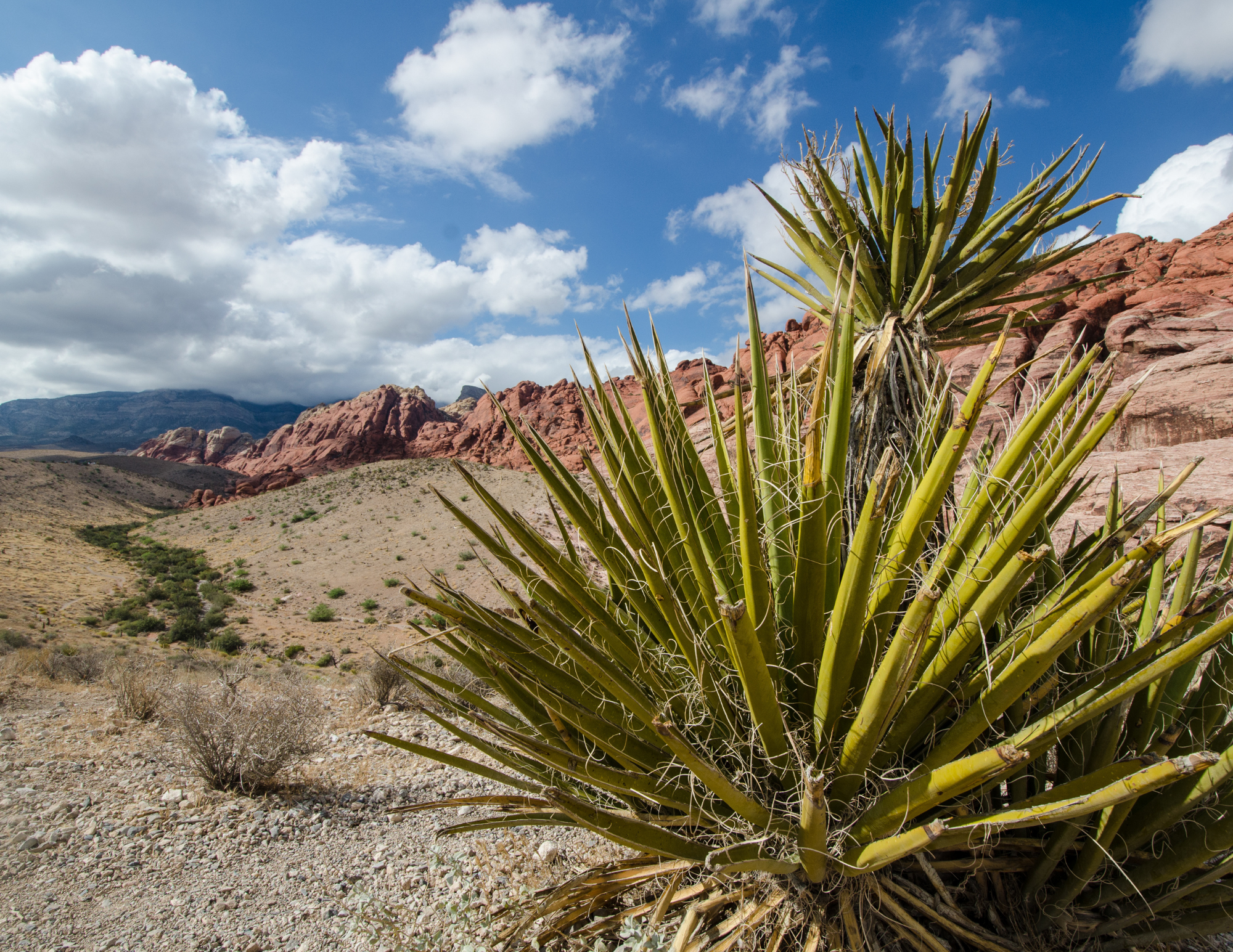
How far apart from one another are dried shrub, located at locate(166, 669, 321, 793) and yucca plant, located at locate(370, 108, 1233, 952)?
11.6 feet

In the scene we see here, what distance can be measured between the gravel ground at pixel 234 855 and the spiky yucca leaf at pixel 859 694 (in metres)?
1.11

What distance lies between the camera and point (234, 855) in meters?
3.66

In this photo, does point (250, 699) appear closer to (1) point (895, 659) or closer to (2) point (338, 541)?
(1) point (895, 659)

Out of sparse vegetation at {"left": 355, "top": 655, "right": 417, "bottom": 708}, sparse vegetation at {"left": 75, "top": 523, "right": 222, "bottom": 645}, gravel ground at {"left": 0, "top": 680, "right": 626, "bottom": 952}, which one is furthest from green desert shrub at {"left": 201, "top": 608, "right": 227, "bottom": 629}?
gravel ground at {"left": 0, "top": 680, "right": 626, "bottom": 952}

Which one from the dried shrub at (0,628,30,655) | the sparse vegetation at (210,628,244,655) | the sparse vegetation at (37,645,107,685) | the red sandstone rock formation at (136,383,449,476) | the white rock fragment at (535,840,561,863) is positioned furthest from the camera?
→ the red sandstone rock formation at (136,383,449,476)

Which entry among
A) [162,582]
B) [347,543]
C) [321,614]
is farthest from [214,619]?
[347,543]

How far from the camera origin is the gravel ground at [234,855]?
2848 millimetres

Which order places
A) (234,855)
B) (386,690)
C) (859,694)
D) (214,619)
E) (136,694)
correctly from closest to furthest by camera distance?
(859,694) < (234,855) < (136,694) < (386,690) < (214,619)

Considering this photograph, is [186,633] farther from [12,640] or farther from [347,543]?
[347,543]

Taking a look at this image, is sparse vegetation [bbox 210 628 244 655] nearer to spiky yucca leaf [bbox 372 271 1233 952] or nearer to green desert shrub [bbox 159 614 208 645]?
green desert shrub [bbox 159 614 208 645]

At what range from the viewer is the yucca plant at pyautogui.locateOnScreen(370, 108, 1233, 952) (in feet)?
4.21

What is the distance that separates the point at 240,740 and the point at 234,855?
114cm

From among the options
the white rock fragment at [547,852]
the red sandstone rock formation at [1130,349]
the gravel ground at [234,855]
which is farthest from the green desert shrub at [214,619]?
the white rock fragment at [547,852]

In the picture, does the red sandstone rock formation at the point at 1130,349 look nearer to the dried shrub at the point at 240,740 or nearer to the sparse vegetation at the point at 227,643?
the dried shrub at the point at 240,740
